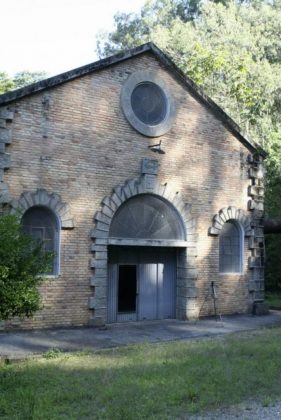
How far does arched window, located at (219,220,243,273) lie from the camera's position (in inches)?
691

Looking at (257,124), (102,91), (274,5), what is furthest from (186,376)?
(274,5)

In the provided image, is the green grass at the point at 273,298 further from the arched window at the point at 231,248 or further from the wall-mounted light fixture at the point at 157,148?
the wall-mounted light fixture at the point at 157,148

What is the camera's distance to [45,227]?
552 inches

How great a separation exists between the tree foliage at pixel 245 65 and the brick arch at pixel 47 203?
1378cm

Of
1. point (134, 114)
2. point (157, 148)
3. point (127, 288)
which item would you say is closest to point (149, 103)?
point (134, 114)

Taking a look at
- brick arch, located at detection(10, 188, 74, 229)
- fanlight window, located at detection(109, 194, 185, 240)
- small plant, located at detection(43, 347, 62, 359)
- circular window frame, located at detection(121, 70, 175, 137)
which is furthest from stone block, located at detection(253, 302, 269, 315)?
small plant, located at detection(43, 347, 62, 359)

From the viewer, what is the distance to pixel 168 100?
16.5 m

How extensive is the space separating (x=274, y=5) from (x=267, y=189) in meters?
16.4

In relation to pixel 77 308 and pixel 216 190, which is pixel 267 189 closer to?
pixel 216 190

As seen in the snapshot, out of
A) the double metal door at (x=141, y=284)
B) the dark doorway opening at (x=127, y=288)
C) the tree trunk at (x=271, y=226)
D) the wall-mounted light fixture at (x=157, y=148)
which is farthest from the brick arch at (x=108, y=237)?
the tree trunk at (x=271, y=226)

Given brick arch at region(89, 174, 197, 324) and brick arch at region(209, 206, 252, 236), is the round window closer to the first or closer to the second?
brick arch at region(89, 174, 197, 324)

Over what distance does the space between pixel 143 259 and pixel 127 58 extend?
6.29 m

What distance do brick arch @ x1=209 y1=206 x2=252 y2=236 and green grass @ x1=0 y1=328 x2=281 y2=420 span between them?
6.06 meters

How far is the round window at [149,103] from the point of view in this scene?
52.5 ft
